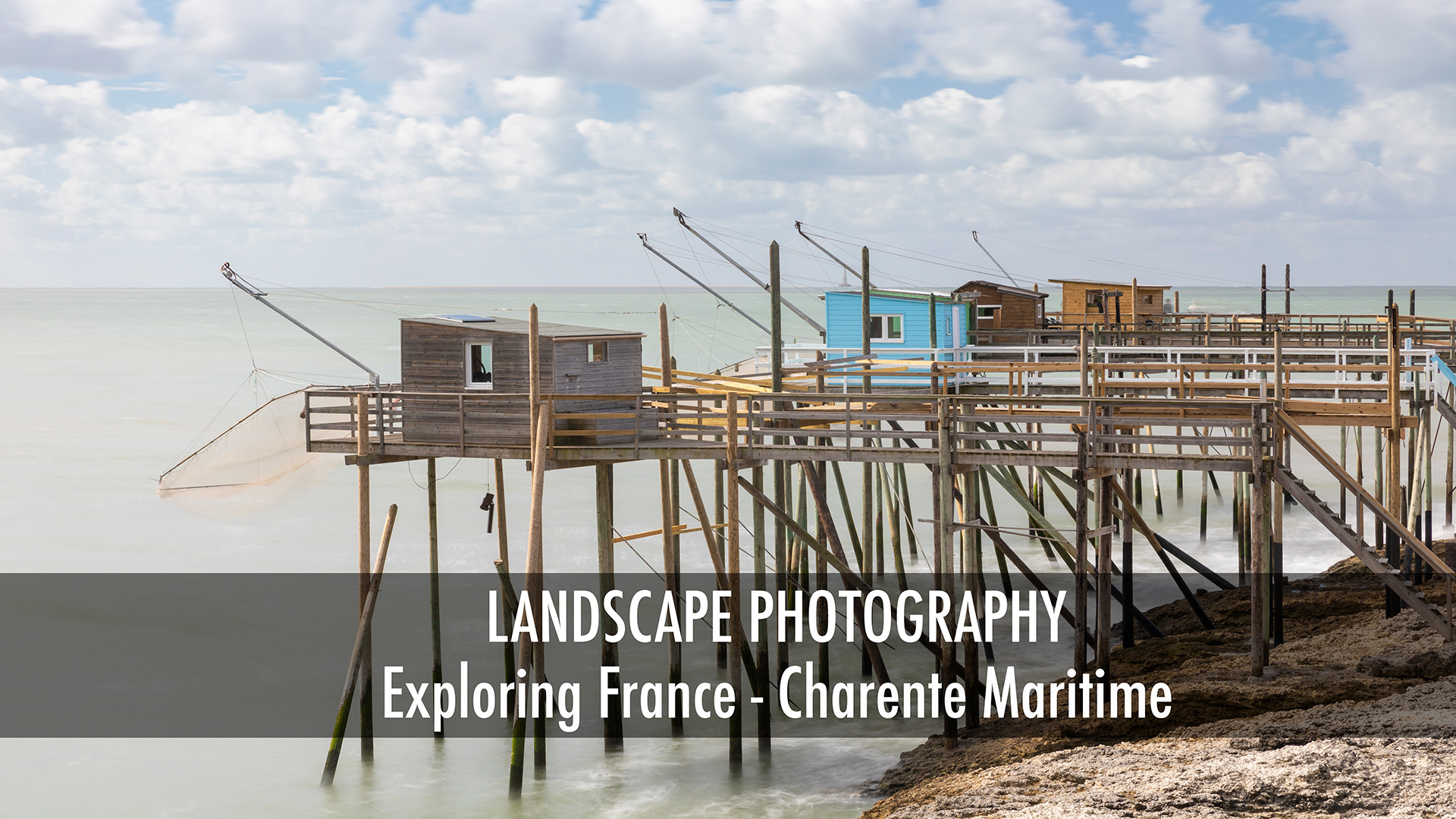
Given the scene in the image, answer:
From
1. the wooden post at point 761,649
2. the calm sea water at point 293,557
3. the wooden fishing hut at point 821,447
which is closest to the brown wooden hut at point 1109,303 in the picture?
the calm sea water at point 293,557

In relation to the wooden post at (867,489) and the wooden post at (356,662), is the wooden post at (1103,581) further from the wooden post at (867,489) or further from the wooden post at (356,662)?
the wooden post at (356,662)

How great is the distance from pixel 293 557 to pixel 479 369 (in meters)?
16.8

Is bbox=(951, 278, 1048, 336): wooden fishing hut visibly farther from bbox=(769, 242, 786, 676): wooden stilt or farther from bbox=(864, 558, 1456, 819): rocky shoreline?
bbox=(864, 558, 1456, 819): rocky shoreline

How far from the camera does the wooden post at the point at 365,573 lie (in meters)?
16.8

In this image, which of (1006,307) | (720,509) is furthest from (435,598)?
(1006,307)

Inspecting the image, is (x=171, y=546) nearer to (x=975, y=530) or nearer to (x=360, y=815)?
(x=360, y=815)

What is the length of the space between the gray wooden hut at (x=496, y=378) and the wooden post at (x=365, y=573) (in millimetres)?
712

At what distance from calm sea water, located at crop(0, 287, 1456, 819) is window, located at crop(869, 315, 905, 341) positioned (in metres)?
6.86

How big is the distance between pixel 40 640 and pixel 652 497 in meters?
18.7

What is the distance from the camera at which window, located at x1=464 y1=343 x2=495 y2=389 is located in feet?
58.6

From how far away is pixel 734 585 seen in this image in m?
16.1

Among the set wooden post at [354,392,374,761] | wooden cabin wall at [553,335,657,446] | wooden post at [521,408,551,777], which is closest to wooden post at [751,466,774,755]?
wooden cabin wall at [553,335,657,446]

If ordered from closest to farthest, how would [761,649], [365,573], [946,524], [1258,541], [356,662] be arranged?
[1258,541] → [946,524] → [356,662] → [761,649] → [365,573]

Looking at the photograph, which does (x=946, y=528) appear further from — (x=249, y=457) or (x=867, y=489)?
(x=249, y=457)
